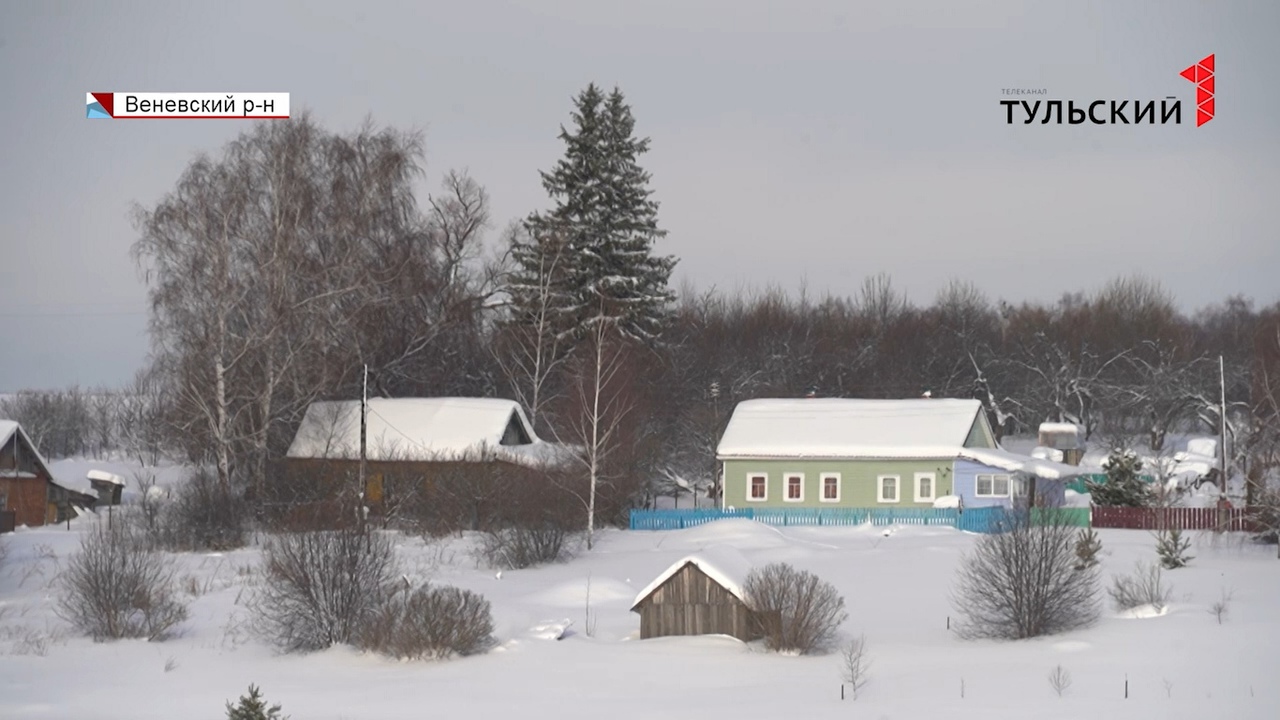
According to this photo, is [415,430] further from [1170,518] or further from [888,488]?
[1170,518]

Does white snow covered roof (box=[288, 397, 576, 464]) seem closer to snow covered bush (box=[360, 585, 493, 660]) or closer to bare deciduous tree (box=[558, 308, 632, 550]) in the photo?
bare deciduous tree (box=[558, 308, 632, 550])

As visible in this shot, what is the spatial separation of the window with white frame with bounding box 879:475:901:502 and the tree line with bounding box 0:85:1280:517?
816 cm

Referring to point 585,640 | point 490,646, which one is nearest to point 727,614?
point 585,640

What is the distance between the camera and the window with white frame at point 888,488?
47250 mm

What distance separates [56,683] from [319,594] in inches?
195

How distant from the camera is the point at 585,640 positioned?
24.8 meters

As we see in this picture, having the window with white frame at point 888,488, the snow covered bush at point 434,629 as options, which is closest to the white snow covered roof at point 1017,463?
the window with white frame at point 888,488

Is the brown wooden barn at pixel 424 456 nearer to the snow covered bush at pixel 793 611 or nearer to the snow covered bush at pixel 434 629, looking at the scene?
the snow covered bush at pixel 434 629

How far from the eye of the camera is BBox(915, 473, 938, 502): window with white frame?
46.8m

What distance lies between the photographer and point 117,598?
26.2 meters

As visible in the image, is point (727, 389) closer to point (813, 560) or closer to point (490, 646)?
point (813, 560)

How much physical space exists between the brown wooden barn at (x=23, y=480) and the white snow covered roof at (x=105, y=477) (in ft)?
22.5

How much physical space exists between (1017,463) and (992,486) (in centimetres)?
108

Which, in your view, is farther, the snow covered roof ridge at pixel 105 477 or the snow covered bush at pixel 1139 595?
the snow covered roof ridge at pixel 105 477
